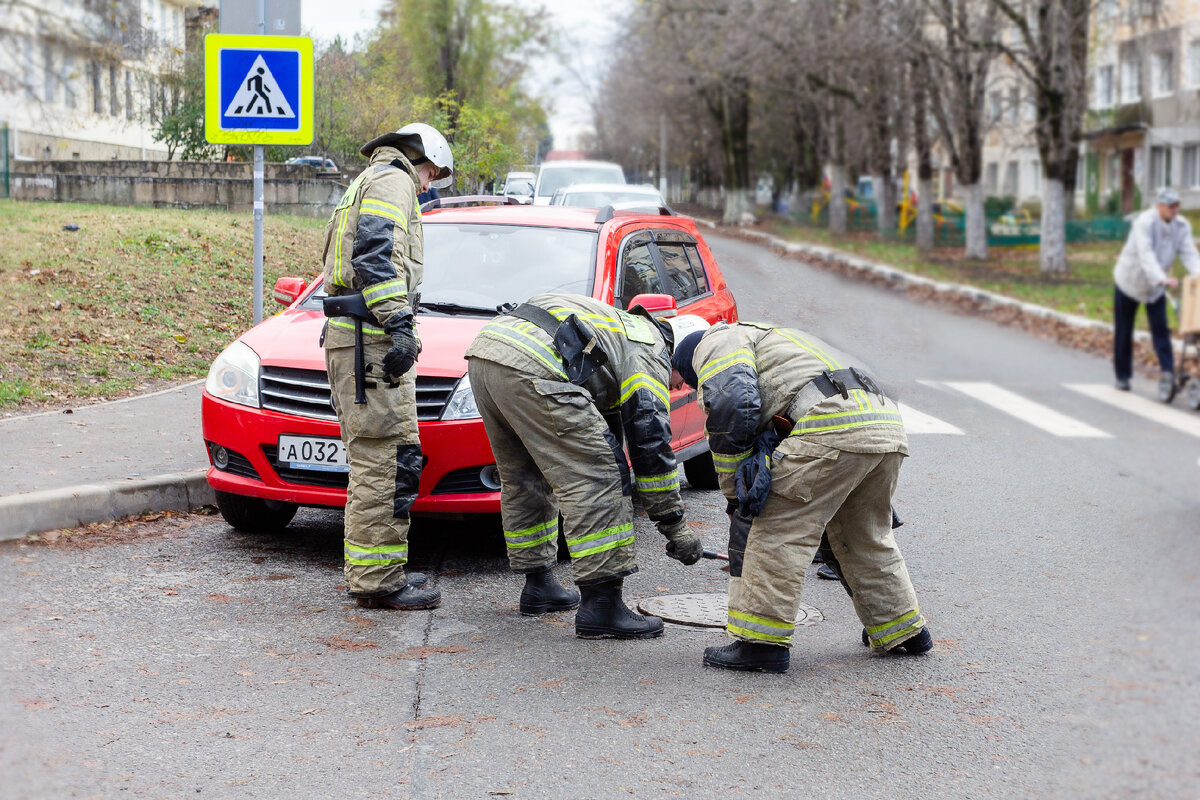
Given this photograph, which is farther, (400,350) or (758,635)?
(400,350)

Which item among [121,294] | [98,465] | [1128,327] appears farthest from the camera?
[121,294]

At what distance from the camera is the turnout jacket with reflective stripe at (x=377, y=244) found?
216 inches

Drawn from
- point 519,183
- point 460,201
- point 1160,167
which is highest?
point 1160,167

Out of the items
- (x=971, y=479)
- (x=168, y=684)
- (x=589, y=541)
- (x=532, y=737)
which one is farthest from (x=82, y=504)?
(x=971, y=479)

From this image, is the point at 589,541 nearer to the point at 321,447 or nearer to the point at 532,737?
the point at 532,737

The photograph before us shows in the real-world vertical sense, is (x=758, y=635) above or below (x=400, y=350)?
below

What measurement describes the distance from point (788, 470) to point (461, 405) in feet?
6.37

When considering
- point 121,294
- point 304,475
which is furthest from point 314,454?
point 121,294

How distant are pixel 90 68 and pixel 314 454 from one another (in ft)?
40.5

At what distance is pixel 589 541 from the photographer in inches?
204

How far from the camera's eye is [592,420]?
17.0ft

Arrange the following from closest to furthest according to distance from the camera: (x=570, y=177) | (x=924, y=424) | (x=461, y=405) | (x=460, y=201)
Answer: (x=461, y=405), (x=460, y=201), (x=924, y=424), (x=570, y=177)

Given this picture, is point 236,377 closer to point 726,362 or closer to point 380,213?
point 380,213

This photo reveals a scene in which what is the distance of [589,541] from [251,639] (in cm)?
136
